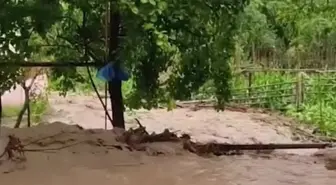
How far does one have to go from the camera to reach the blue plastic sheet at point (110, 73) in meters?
4.70

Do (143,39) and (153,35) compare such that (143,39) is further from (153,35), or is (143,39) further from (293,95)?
(293,95)

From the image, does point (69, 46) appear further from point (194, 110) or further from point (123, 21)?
point (194, 110)

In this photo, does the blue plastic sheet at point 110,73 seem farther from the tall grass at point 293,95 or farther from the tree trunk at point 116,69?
the tall grass at point 293,95

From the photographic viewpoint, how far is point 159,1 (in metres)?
4.01

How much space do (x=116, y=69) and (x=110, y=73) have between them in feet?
0.19

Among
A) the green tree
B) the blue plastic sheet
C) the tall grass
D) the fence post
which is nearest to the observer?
the green tree

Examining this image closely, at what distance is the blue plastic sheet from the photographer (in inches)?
185

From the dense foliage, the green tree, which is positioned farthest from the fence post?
the green tree

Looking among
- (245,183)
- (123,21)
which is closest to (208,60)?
(123,21)

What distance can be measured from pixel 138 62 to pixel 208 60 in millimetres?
528

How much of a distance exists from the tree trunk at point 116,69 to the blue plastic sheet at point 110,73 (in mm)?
32

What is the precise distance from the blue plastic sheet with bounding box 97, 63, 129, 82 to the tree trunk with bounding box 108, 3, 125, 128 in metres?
0.03

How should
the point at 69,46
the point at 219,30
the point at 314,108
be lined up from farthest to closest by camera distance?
1. the point at 314,108
2. the point at 69,46
3. the point at 219,30

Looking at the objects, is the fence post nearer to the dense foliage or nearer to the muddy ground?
the dense foliage
